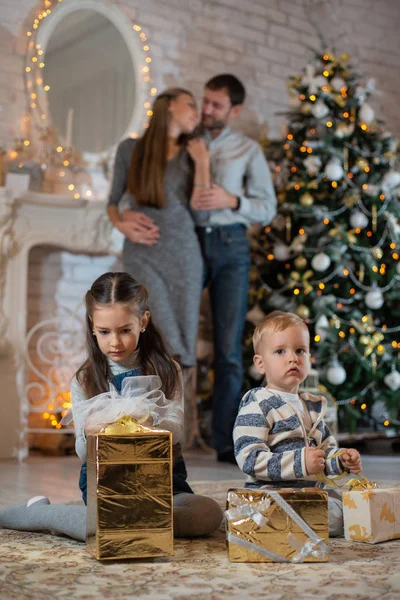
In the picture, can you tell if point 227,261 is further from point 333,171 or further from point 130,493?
point 130,493

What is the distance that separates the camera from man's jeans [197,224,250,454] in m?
3.95

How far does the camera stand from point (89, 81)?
448 centimetres

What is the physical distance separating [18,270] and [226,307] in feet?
3.57

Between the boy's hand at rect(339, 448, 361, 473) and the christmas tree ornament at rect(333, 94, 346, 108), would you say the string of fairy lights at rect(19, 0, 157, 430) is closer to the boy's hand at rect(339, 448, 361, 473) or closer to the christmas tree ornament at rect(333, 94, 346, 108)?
the christmas tree ornament at rect(333, 94, 346, 108)

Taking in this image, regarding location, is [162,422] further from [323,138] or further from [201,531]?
[323,138]

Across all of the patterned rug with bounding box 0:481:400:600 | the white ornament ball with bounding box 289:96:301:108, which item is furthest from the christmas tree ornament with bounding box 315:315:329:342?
the patterned rug with bounding box 0:481:400:600

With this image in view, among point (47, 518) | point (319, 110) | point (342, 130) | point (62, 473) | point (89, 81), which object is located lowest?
point (62, 473)

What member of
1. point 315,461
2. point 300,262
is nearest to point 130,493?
point 315,461

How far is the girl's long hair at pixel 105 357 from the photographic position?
6.56 ft

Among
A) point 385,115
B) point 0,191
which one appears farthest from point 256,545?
point 385,115

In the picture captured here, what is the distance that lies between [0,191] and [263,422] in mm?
2499

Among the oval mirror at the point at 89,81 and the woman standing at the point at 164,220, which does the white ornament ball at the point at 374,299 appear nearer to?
the woman standing at the point at 164,220

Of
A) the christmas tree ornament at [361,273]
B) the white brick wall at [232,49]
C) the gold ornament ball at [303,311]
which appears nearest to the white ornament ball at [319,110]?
the white brick wall at [232,49]

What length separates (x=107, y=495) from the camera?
163 cm
